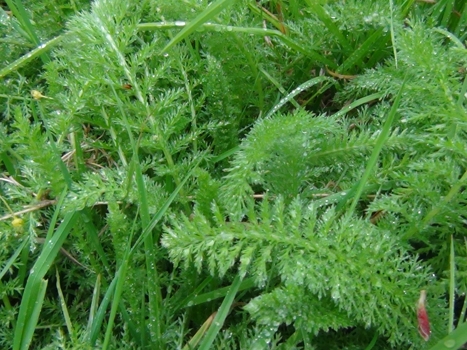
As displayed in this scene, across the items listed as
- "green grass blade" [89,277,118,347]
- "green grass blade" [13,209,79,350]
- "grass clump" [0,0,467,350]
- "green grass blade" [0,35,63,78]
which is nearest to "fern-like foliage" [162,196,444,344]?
"grass clump" [0,0,467,350]

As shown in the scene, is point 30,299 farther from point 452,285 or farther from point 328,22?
point 328,22

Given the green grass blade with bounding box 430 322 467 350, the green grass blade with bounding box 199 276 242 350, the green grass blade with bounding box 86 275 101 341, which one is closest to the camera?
the green grass blade with bounding box 430 322 467 350

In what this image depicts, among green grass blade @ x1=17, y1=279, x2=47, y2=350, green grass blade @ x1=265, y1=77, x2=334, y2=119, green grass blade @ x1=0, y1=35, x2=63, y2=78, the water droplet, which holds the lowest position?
the water droplet

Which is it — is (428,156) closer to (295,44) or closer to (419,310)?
(419,310)

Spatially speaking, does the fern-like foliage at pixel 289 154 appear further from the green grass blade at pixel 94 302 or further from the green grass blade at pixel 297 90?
the green grass blade at pixel 94 302

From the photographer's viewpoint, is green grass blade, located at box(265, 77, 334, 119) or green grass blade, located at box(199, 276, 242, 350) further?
green grass blade, located at box(265, 77, 334, 119)

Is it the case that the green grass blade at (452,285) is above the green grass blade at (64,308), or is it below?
below

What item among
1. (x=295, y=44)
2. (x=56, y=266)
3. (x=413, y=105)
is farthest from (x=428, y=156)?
(x=56, y=266)

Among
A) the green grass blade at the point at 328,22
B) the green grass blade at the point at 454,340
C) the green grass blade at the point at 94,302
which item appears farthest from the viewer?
the green grass blade at the point at 328,22

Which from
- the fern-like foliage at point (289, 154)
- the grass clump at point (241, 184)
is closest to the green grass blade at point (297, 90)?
the grass clump at point (241, 184)

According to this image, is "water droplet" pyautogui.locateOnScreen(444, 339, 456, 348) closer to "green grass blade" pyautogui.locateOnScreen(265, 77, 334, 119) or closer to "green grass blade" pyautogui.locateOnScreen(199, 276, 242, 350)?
"green grass blade" pyautogui.locateOnScreen(199, 276, 242, 350)
